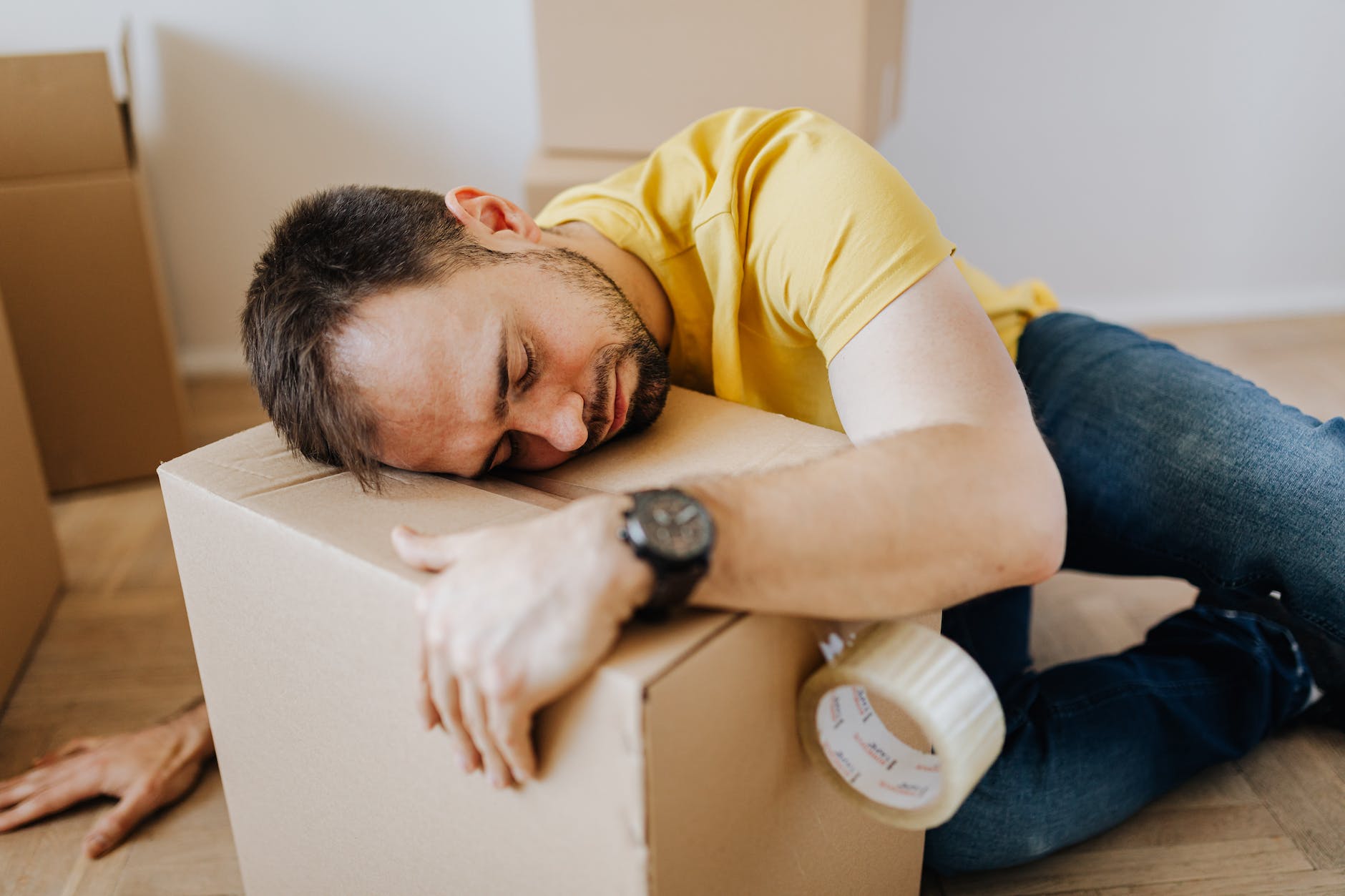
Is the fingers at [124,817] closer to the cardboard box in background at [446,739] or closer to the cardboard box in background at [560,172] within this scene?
the cardboard box in background at [446,739]

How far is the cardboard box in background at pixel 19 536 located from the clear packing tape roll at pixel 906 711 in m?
1.08

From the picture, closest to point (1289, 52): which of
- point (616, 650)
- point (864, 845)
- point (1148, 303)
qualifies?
point (1148, 303)

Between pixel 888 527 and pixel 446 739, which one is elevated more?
pixel 888 527

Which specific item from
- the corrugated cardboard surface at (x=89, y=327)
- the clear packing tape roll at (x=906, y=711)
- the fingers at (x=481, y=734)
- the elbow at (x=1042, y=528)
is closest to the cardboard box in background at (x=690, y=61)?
the corrugated cardboard surface at (x=89, y=327)

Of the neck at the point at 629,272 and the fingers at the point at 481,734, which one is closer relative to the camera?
the fingers at the point at 481,734

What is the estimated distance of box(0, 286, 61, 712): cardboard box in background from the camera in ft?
4.09

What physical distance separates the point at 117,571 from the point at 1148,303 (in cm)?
213

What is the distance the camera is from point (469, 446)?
29.9 inches

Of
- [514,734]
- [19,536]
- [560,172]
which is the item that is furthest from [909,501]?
[19,536]

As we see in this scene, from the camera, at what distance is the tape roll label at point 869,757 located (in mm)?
635

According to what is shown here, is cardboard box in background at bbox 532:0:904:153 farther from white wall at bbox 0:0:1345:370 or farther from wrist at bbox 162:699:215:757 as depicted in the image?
wrist at bbox 162:699:215:757

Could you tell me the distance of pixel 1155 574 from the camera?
1088mm

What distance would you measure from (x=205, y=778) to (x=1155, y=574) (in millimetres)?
1060

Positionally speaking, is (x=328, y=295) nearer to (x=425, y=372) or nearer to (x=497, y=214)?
(x=425, y=372)
